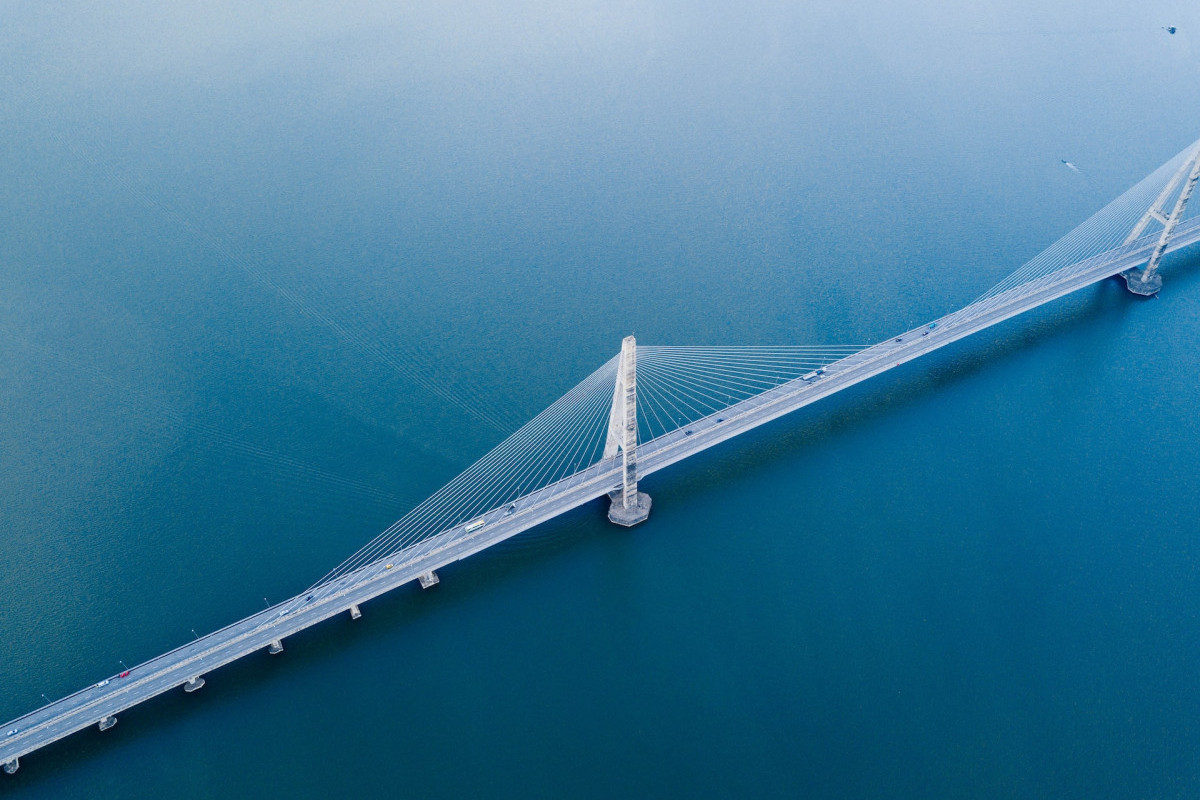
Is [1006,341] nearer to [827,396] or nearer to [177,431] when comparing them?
[827,396]

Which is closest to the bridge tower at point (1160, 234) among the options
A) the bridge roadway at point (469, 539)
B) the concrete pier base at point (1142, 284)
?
the concrete pier base at point (1142, 284)

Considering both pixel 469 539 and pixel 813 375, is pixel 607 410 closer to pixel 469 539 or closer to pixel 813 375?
pixel 469 539

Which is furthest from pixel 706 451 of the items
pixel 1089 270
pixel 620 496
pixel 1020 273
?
pixel 1089 270

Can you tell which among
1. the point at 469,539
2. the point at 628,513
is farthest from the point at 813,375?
the point at 469,539

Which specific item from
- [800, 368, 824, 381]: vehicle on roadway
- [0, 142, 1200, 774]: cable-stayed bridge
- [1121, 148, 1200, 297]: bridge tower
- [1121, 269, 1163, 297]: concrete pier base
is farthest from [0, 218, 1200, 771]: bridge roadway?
[1121, 148, 1200, 297]: bridge tower

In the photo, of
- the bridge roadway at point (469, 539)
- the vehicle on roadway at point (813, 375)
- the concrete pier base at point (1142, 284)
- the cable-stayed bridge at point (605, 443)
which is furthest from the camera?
the concrete pier base at point (1142, 284)

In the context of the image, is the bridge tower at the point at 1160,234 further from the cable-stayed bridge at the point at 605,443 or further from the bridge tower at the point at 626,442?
the bridge tower at the point at 626,442
